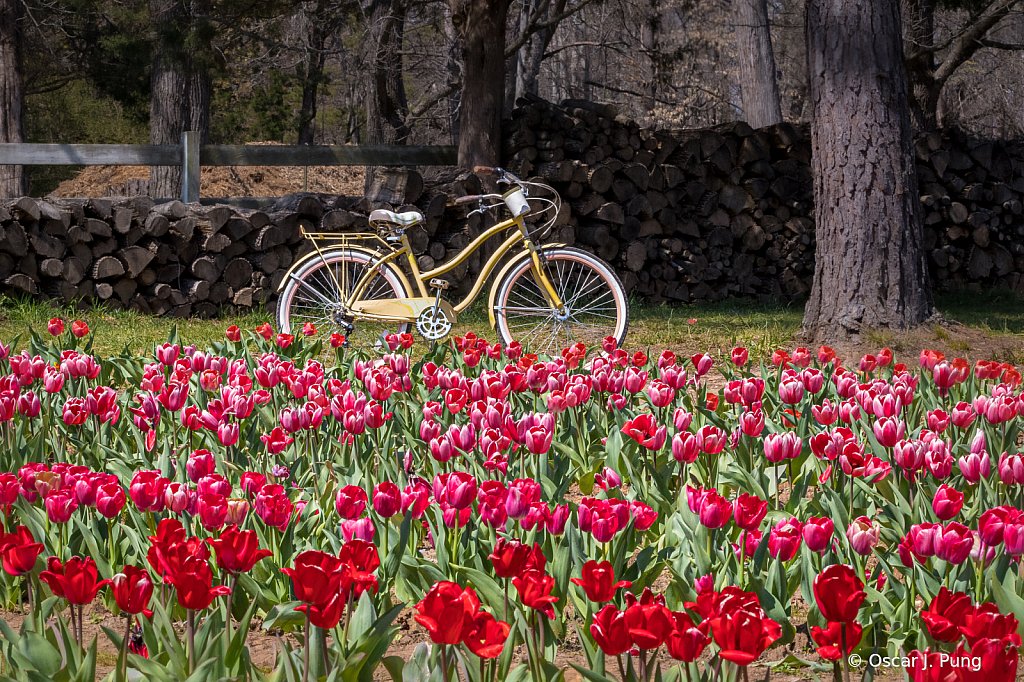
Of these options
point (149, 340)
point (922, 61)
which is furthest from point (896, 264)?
point (922, 61)

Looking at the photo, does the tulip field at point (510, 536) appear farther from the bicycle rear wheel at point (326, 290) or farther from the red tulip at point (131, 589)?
the bicycle rear wheel at point (326, 290)

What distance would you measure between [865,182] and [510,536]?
13.4 feet

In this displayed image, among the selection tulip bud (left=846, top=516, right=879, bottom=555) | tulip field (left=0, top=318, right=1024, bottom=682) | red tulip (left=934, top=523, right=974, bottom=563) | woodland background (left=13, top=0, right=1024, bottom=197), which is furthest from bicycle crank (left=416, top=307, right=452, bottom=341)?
woodland background (left=13, top=0, right=1024, bottom=197)

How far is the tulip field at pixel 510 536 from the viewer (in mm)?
1174

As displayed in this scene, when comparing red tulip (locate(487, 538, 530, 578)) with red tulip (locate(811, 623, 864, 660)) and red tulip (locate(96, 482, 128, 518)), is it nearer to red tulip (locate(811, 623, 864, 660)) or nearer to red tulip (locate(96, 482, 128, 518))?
red tulip (locate(811, 623, 864, 660))

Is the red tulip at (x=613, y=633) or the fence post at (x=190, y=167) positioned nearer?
the red tulip at (x=613, y=633)

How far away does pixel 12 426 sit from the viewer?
267 cm

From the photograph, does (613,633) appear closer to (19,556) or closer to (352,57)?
(19,556)

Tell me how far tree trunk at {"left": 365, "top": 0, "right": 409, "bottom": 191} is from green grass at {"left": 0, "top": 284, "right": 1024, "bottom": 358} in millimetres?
4772

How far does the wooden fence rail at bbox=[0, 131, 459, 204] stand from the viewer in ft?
23.1

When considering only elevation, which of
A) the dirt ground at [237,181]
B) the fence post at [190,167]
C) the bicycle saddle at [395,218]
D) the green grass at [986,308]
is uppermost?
the dirt ground at [237,181]

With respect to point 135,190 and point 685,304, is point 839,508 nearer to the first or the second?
point 685,304

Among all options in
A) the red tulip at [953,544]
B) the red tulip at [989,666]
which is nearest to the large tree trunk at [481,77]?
the red tulip at [953,544]

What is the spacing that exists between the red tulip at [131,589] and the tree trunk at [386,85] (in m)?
9.88
